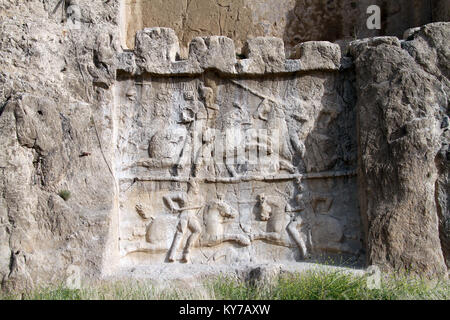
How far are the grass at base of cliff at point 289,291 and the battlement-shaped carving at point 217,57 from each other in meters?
2.45

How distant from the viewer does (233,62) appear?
7.55 m

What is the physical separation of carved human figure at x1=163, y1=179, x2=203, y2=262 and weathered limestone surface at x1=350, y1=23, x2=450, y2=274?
1.84m

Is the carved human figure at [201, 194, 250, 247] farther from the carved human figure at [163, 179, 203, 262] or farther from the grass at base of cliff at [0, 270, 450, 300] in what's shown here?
the grass at base of cliff at [0, 270, 450, 300]

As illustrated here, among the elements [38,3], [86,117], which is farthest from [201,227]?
[38,3]

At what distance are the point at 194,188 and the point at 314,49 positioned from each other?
2.10m

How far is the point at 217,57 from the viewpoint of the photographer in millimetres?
7527

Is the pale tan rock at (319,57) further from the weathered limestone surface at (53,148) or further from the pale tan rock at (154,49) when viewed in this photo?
the weathered limestone surface at (53,148)

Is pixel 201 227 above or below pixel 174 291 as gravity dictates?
above

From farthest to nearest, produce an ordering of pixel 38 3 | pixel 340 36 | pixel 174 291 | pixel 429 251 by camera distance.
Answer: pixel 340 36
pixel 38 3
pixel 429 251
pixel 174 291

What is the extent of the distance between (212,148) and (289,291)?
2.21m

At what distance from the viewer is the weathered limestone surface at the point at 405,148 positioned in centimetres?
684

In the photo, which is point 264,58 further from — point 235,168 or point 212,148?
point 235,168

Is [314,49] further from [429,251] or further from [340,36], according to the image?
[429,251]

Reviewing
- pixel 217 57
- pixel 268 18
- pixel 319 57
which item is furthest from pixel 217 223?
pixel 268 18
